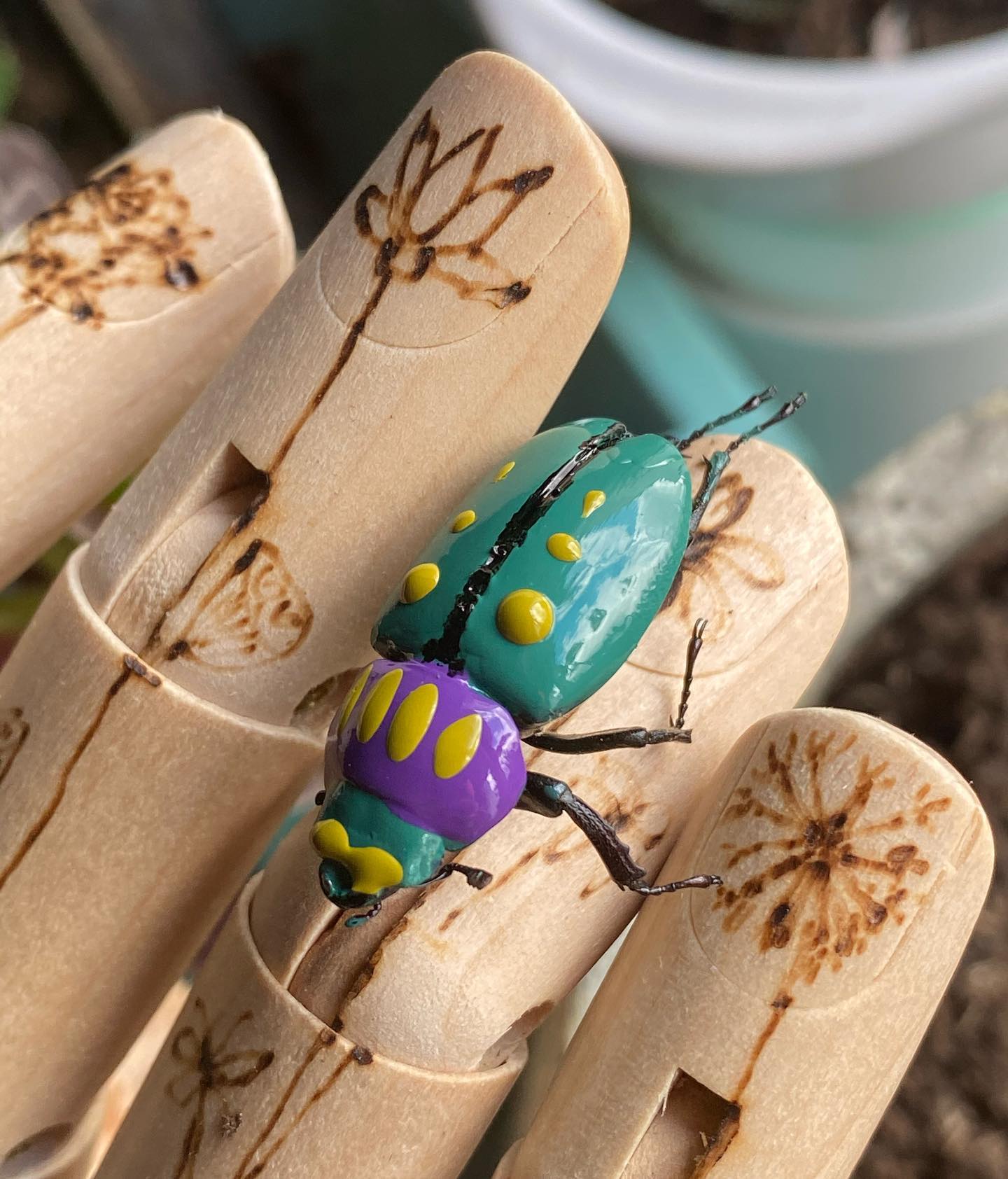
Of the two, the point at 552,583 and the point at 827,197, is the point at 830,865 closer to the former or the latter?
the point at 552,583

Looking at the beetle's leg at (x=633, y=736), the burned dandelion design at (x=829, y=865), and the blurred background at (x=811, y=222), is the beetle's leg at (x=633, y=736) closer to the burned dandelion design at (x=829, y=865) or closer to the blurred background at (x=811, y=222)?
the burned dandelion design at (x=829, y=865)

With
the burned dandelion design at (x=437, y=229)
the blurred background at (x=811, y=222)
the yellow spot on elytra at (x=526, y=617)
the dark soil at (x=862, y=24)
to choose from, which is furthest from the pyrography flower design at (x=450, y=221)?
the dark soil at (x=862, y=24)

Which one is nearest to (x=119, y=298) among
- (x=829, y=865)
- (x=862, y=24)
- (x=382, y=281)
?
(x=382, y=281)

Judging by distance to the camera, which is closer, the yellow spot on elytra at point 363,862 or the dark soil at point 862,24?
the yellow spot on elytra at point 363,862

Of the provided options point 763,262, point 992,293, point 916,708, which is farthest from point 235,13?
point 916,708

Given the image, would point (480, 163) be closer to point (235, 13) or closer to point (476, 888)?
point (476, 888)

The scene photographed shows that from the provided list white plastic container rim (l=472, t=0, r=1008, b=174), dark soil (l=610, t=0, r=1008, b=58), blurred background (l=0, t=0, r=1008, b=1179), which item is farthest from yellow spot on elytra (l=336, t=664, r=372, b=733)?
dark soil (l=610, t=0, r=1008, b=58)
